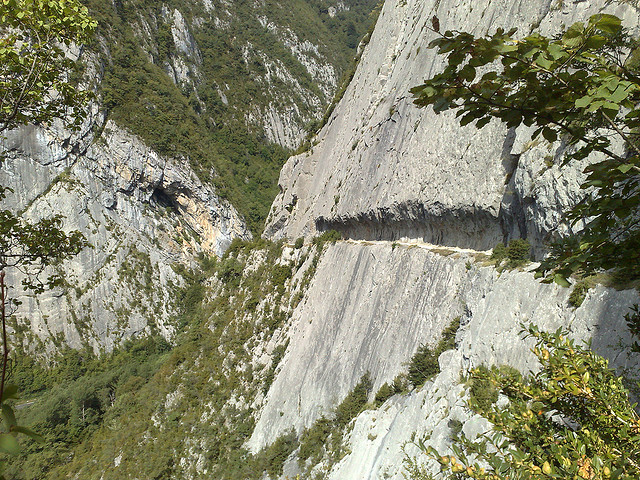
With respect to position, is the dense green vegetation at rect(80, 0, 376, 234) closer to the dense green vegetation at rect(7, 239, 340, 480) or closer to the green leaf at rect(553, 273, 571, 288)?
the dense green vegetation at rect(7, 239, 340, 480)

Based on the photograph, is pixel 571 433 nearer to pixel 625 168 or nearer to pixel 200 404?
pixel 625 168

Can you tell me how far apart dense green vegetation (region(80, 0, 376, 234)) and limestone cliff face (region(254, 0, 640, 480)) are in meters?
41.0

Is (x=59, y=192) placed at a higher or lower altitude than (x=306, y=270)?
higher

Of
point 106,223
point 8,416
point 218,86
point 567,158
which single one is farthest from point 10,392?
point 218,86

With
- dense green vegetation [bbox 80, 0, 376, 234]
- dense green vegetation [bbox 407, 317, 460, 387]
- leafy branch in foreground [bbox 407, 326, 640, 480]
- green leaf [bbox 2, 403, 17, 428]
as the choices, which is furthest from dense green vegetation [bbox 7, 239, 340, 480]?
dense green vegetation [bbox 80, 0, 376, 234]

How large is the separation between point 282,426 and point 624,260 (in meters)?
15.0

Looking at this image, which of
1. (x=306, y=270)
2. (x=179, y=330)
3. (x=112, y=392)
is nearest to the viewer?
(x=306, y=270)

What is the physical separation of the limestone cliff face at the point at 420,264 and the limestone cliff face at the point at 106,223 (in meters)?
39.1

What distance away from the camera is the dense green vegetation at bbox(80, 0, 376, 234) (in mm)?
60312

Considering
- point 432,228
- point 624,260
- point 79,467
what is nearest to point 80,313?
point 79,467

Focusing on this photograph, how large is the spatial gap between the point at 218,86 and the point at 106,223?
47.3 meters

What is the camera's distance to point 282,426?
1502cm

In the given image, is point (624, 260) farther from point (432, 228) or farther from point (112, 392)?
point (112, 392)

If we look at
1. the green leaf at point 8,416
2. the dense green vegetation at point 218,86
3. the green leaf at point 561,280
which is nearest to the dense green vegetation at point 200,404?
the green leaf at point 561,280
